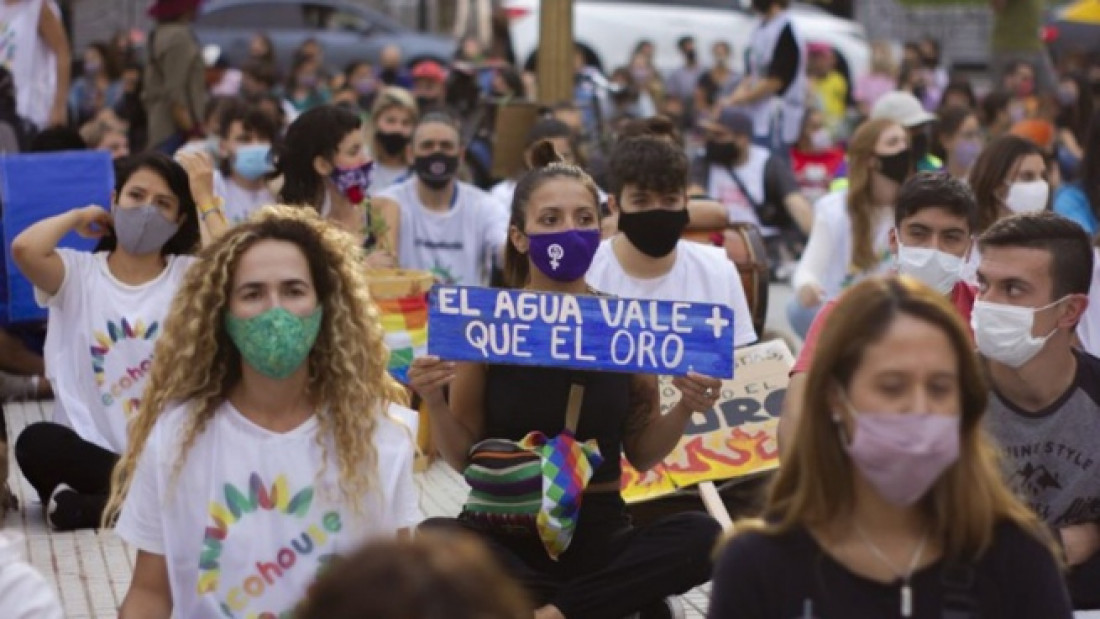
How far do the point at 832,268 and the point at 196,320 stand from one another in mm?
5200

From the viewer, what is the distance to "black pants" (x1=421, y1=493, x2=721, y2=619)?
5.33m

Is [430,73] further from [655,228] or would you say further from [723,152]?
[655,228]

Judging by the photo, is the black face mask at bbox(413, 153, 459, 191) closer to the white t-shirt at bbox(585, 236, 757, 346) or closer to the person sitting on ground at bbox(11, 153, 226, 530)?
the person sitting on ground at bbox(11, 153, 226, 530)

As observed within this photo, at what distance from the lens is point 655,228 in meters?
6.95

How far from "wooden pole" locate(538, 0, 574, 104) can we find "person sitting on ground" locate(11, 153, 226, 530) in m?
5.12

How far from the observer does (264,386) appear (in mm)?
4445

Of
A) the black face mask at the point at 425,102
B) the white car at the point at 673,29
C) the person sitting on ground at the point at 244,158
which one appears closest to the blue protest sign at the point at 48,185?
the person sitting on ground at the point at 244,158

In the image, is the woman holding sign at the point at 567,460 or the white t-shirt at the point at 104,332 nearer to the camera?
the woman holding sign at the point at 567,460

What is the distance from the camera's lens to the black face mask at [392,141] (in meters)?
11.5

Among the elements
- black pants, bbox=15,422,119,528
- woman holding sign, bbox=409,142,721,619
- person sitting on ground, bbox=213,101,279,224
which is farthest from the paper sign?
person sitting on ground, bbox=213,101,279,224

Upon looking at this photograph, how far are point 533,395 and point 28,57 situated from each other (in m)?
6.73

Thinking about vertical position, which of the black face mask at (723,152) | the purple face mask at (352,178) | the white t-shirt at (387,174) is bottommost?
the black face mask at (723,152)

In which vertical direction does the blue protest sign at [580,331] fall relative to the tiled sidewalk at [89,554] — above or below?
above

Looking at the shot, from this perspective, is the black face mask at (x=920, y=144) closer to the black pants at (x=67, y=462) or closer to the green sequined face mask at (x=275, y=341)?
the black pants at (x=67, y=462)
